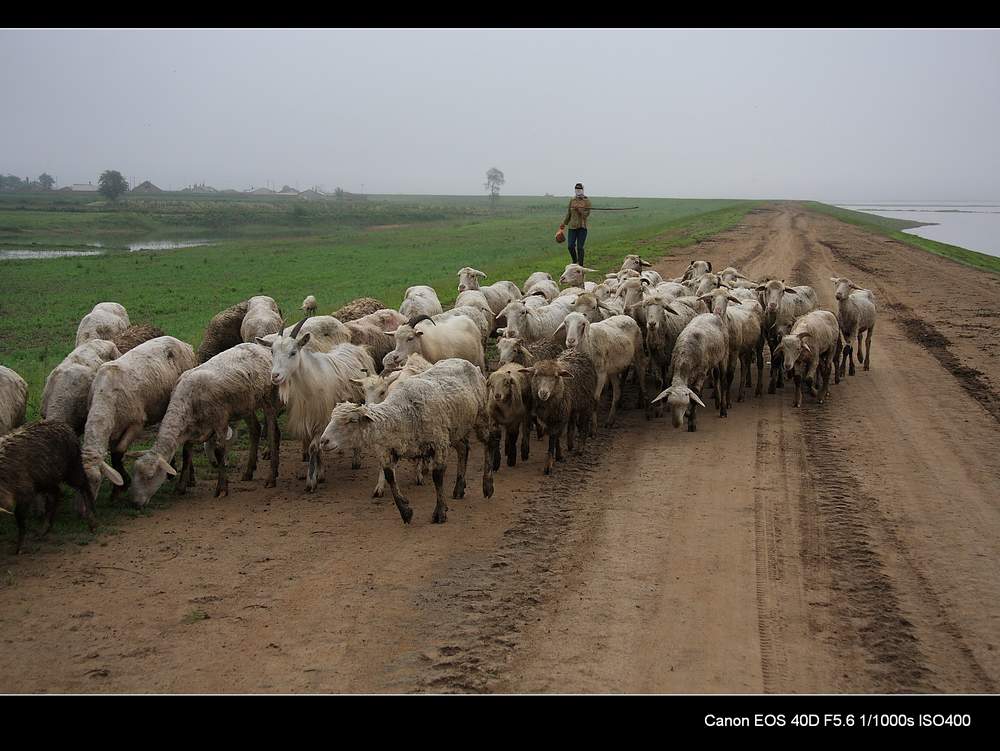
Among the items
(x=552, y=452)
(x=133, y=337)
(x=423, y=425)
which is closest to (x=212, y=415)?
(x=423, y=425)

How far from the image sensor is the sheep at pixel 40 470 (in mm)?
8195

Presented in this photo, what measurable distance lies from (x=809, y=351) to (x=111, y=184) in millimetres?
110733

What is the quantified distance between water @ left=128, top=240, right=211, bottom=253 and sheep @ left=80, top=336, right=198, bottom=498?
47.3 meters

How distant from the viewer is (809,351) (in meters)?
→ 13.1

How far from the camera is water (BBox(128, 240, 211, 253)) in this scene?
183ft

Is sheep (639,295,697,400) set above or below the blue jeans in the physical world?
below

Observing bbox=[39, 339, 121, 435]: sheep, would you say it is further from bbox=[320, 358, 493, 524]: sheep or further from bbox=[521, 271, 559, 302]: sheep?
bbox=[521, 271, 559, 302]: sheep

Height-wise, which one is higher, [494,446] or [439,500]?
[494,446]

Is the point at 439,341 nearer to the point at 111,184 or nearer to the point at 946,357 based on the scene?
the point at 946,357

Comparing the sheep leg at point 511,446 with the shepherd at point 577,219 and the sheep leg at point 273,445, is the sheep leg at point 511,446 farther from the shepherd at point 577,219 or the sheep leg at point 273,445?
the shepherd at point 577,219

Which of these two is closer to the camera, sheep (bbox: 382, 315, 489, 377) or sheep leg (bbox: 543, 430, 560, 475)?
sheep leg (bbox: 543, 430, 560, 475)

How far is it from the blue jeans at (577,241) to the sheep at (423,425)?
44.7 feet

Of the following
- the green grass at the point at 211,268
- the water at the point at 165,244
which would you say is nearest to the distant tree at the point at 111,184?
the green grass at the point at 211,268

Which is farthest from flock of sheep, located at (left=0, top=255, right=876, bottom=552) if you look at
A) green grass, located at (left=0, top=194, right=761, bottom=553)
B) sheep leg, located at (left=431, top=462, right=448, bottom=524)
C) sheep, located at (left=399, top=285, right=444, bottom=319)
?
green grass, located at (left=0, top=194, right=761, bottom=553)
